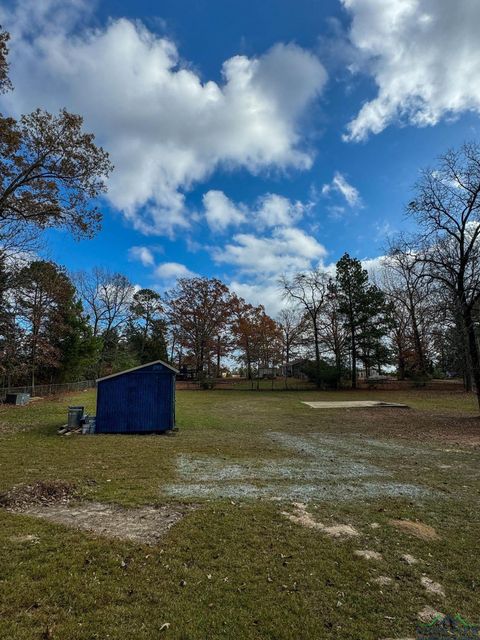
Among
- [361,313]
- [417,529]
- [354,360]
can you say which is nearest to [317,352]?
[354,360]

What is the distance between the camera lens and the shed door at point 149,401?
42.8ft

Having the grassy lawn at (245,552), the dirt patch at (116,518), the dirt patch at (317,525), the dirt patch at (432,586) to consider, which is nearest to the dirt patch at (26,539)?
the grassy lawn at (245,552)

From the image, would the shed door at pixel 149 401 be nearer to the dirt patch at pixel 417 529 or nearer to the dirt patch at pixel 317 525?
the dirt patch at pixel 317 525

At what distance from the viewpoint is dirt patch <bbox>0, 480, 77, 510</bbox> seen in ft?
17.9

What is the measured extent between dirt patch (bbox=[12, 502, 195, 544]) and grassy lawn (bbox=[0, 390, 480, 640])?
6.3 inches

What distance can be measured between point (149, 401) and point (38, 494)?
7.45 metres

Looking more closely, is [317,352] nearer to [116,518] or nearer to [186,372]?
[186,372]

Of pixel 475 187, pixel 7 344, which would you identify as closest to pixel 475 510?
pixel 475 187

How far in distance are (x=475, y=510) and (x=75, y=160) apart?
15.0 metres

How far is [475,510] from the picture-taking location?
5613mm

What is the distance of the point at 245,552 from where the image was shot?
4129 millimetres

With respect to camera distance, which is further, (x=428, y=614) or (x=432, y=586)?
(x=432, y=586)

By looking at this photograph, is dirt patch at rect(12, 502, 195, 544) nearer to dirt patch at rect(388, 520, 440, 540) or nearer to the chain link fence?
dirt patch at rect(388, 520, 440, 540)

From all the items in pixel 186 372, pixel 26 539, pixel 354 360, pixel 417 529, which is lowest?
pixel 417 529
